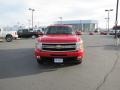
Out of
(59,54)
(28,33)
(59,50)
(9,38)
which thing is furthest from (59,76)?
(28,33)

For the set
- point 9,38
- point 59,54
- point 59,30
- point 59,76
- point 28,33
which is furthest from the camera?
point 28,33

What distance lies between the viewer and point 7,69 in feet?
34.8

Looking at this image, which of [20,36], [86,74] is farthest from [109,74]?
[20,36]

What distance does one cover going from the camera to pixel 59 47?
1077cm

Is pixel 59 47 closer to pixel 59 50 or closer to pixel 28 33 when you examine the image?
pixel 59 50

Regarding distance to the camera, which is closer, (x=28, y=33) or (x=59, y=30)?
(x=59, y=30)

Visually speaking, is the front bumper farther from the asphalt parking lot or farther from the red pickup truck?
the asphalt parking lot

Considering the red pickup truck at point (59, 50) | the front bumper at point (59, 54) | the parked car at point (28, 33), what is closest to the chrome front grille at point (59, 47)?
the red pickup truck at point (59, 50)

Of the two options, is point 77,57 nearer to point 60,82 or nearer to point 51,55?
point 51,55

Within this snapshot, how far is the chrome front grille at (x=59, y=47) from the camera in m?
10.8

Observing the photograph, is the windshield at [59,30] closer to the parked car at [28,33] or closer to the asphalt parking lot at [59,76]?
the asphalt parking lot at [59,76]

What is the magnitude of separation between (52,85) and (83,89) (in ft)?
3.28

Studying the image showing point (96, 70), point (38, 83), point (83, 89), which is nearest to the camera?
point (83, 89)

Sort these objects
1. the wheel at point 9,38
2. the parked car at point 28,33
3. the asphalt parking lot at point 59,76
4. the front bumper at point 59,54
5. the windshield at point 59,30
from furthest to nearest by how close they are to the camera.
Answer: the parked car at point 28,33
the wheel at point 9,38
the windshield at point 59,30
the front bumper at point 59,54
the asphalt parking lot at point 59,76
